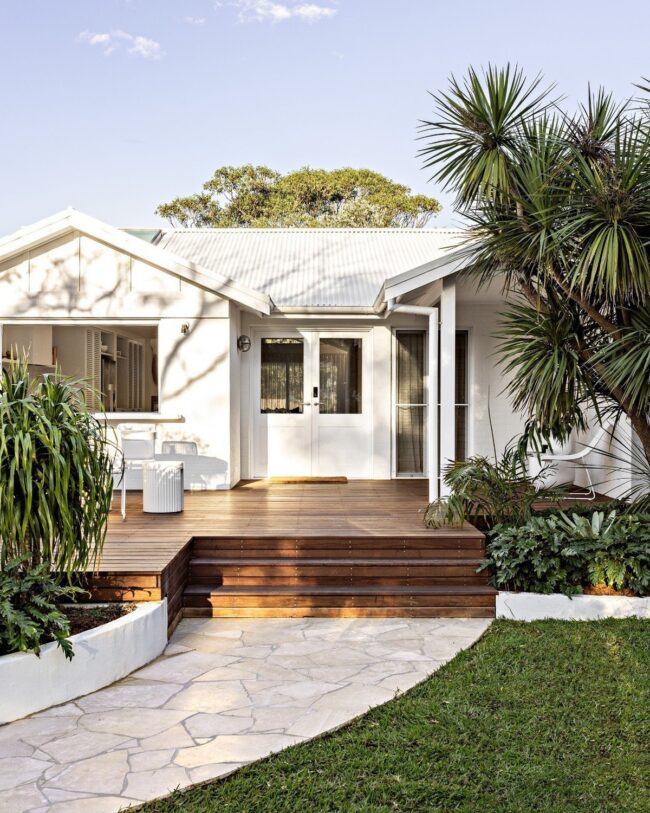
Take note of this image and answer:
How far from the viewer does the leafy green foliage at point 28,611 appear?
Result: 13.2ft

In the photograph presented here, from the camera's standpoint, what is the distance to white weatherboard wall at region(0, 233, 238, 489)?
30.8ft

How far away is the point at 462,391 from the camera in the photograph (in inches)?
423

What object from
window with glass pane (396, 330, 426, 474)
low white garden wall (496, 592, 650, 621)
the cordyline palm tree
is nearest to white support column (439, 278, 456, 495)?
the cordyline palm tree

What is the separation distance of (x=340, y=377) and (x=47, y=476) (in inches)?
263

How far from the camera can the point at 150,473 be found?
7.55 m

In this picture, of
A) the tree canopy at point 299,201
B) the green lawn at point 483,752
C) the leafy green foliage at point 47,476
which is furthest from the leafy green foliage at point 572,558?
the tree canopy at point 299,201

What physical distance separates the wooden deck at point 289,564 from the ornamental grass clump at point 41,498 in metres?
0.72

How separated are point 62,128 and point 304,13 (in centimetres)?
695

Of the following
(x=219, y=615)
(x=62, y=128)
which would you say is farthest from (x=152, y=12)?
(x=219, y=615)

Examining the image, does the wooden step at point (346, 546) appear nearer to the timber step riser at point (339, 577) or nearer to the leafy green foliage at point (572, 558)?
the timber step riser at point (339, 577)

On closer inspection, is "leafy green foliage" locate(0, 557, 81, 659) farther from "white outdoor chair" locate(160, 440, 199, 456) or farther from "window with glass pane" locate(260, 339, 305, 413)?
"window with glass pane" locate(260, 339, 305, 413)

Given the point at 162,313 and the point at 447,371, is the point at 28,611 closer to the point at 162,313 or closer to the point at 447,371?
the point at 447,371

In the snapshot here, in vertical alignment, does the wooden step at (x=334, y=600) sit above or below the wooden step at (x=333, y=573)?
below

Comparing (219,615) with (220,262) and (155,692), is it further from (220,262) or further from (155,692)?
(220,262)
